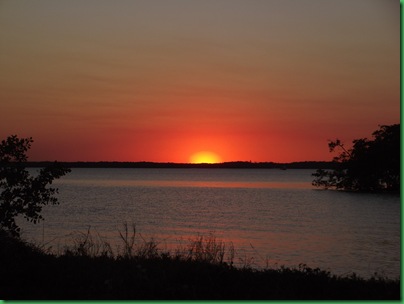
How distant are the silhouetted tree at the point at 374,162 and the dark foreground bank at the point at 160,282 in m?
54.8

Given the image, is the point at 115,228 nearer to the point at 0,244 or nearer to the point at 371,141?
the point at 0,244

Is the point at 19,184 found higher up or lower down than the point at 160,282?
higher up

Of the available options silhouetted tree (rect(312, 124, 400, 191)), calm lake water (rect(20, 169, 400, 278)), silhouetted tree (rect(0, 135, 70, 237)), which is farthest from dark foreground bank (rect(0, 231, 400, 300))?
silhouetted tree (rect(312, 124, 400, 191))

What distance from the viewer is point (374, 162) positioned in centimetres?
6500

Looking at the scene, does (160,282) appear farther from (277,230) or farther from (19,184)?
(277,230)

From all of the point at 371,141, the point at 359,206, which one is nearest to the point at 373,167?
the point at 371,141

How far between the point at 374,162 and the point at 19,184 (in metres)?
56.6

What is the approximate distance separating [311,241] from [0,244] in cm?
1933

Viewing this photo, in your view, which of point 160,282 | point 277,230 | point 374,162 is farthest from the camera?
point 374,162

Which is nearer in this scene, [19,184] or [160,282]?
[160,282]

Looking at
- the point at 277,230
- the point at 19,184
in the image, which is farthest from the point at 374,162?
the point at 19,184

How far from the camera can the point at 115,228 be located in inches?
1278

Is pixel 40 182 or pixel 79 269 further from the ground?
pixel 40 182

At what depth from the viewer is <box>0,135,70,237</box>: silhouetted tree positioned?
12812 mm
